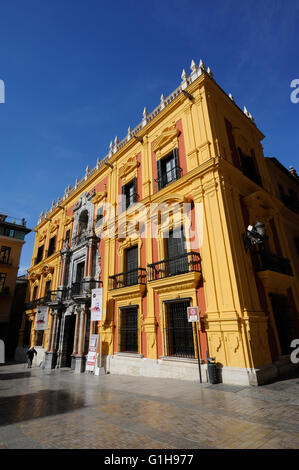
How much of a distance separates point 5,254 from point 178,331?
77.0ft

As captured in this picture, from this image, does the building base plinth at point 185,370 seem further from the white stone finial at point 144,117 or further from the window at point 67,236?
the white stone finial at point 144,117

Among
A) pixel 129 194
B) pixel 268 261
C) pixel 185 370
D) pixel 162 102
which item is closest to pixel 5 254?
pixel 129 194

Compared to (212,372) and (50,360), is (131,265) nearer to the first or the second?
(212,372)

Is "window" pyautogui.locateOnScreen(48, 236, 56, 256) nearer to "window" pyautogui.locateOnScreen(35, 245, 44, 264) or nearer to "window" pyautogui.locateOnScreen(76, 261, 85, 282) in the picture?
"window" pyautogui.locateOnScreen(35, 245, 44, 264)

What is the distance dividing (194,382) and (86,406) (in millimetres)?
3848

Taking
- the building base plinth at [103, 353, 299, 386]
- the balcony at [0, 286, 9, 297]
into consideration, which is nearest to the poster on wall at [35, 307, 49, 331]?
the building base plinth at [103, 353, 299, 386]

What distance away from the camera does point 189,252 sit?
9898 millimetres

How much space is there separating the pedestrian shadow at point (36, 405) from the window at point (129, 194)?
32.0ft

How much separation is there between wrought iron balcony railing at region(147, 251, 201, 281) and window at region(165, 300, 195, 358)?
4.20 feet

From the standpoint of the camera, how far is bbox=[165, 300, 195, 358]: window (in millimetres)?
9742

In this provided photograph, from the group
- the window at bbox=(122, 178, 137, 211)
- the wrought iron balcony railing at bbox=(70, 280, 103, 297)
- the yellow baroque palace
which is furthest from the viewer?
the wrought iron balcony railing at bbox=(70, 280, 103, 297)

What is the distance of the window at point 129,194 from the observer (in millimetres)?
14617

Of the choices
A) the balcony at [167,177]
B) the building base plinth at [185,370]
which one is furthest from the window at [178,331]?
the balcony at [167,177]
